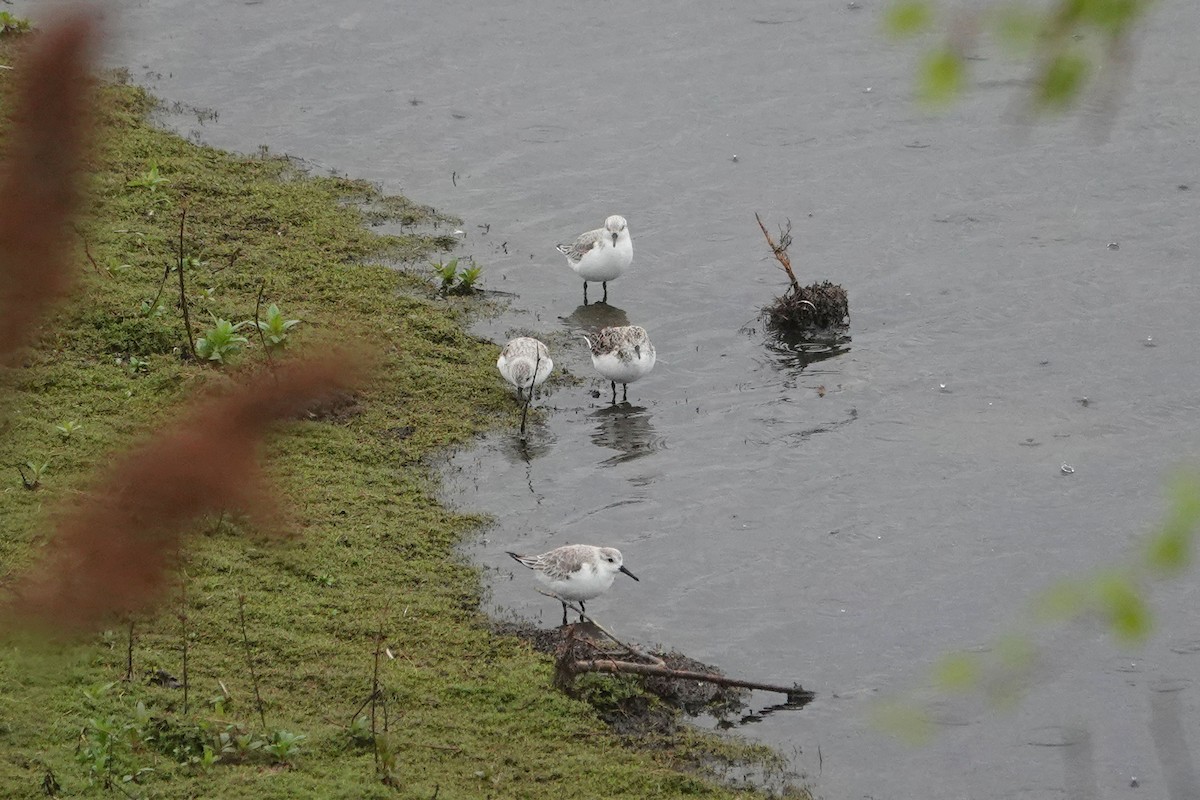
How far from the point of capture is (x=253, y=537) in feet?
33.9

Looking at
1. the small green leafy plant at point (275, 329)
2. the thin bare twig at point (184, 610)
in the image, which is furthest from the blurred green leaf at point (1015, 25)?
the small green leafy plant at point (275, 329)

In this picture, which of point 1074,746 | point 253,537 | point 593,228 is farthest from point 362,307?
point 1074,746

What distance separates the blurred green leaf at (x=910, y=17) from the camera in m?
Result: 3.01

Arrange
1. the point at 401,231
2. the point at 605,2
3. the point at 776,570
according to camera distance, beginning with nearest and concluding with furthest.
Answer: the point at 776,570 → the point at 401,231 → the point at 605,2

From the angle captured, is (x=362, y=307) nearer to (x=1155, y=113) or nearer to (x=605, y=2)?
(x=605, y=2)

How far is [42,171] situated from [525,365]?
33.5ft

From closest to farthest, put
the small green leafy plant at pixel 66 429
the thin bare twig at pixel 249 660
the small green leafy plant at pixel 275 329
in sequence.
Result: the thin bare twig at pixel 249 660 → the small green leafy plant at pixel 66 429 → the small green leafy plant at pixel 275 329

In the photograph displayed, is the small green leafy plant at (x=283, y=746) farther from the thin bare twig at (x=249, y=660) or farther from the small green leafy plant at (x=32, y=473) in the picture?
the small green leafy plant at (x=32, y=473)

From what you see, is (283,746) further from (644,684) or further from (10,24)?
(10,24)

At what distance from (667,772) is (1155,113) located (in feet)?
44.9

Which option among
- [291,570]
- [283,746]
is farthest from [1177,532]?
[291,570]

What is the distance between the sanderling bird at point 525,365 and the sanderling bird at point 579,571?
9.11ft

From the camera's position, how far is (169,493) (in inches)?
106

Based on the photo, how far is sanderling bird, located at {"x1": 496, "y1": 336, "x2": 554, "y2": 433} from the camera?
1282 cm
